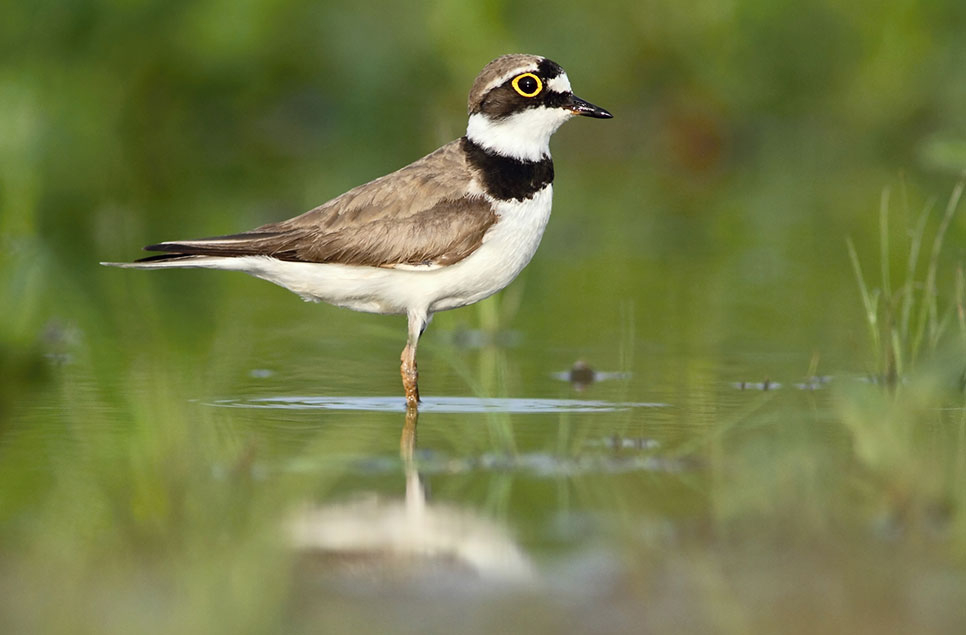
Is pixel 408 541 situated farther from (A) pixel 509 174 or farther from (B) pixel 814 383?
(B) pixel 814 383

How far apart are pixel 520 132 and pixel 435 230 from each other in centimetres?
67

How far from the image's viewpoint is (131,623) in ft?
12.5

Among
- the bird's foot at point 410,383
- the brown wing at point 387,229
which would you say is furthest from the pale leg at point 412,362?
the brown wing at point 387,229

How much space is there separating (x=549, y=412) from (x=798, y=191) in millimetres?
11393

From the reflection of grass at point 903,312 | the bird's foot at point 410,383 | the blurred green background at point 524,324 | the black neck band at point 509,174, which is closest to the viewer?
the blurred green background at point 524,324

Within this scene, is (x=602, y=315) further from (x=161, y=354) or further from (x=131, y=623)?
(x=131, y=623)

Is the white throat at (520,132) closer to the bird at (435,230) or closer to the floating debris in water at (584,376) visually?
the bird at (435,230)

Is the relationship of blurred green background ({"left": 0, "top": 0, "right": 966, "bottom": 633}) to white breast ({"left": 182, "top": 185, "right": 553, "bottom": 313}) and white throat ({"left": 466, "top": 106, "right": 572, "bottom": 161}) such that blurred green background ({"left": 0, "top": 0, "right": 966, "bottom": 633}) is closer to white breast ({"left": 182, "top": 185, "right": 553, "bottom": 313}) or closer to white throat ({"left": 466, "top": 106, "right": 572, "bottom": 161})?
white breast ({"left": 182, "top": 185, "right": 553, "bottom": 313})

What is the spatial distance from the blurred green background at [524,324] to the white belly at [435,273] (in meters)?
0.46

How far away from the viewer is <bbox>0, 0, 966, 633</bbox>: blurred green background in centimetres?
432

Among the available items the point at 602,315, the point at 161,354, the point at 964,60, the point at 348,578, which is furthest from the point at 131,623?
the point at 964,60

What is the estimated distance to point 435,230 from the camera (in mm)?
7145

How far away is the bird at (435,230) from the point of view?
7.19 meters

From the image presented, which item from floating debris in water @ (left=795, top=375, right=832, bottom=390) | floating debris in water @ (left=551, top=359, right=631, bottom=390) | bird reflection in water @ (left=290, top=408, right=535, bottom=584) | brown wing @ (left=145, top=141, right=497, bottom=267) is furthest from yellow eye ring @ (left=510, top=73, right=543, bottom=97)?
bird reflection in water @ (left=290, top=408, right=535, bottom=584)
